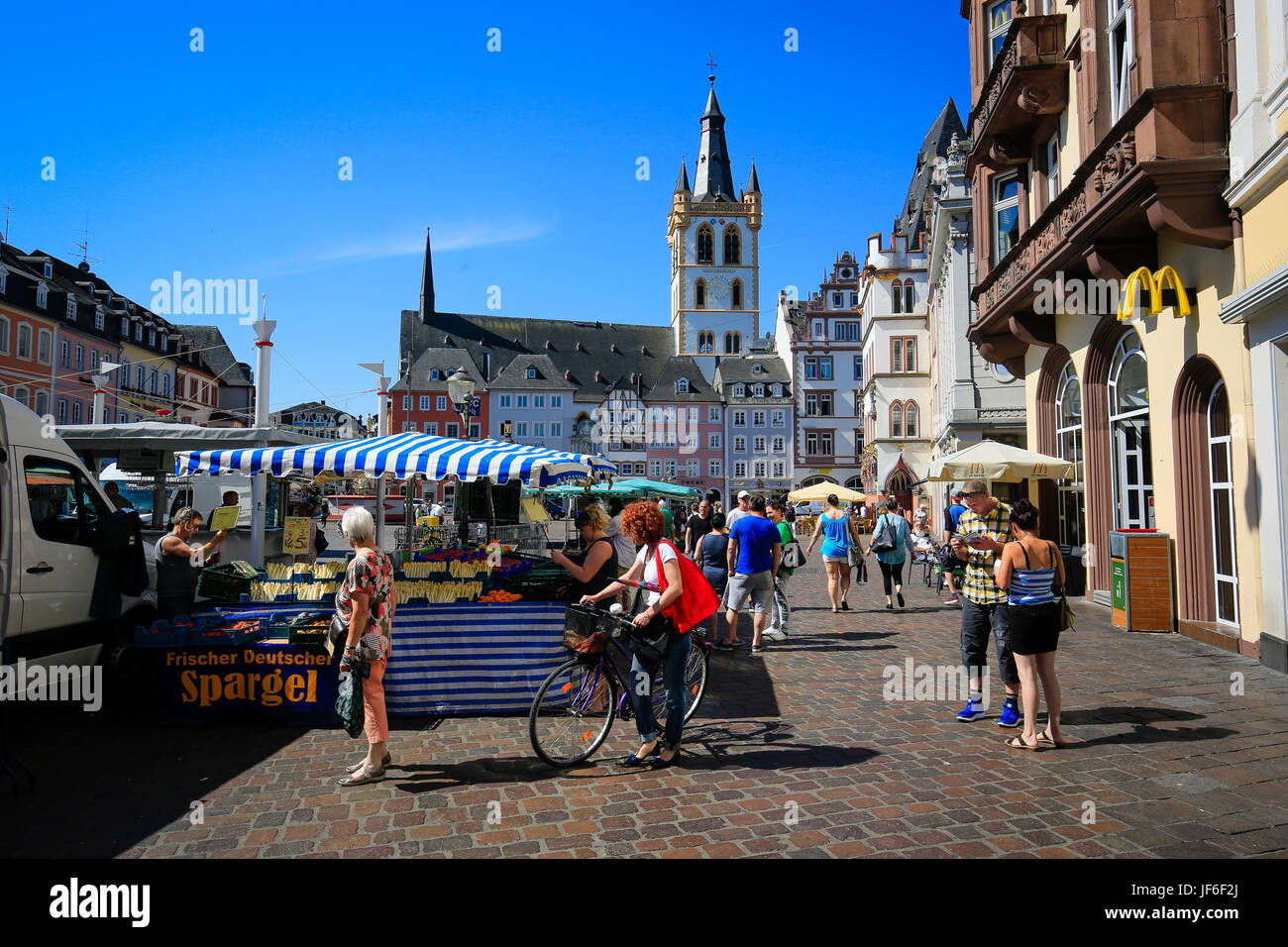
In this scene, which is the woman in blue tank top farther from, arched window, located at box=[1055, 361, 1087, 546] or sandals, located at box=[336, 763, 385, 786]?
sandals, located at box=[336, 763, 385, 786]

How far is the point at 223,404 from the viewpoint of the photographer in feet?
262

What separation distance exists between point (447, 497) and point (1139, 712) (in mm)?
64606

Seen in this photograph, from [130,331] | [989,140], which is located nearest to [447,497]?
[130,331]

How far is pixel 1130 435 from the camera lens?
13.3 metres

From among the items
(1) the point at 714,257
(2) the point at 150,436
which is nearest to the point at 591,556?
(2) the point at 150,436

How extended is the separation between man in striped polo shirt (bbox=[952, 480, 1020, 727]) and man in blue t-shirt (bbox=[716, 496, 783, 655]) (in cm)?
343

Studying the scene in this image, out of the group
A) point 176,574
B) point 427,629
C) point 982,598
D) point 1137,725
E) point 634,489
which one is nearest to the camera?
point 1137,725

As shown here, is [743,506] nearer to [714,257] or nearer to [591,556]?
[591,556]

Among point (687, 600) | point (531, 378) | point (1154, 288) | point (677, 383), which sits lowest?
point (687, 600)

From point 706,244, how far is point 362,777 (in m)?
93.1

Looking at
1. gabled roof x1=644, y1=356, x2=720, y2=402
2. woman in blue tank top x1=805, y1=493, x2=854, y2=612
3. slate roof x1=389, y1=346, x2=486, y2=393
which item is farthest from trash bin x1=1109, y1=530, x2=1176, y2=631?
slate roof x1=389, y1=346, x2=486, y2=393

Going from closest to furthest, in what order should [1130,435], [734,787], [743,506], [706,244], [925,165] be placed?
[734,787]
[743,506]
[1130,435]
[925,165]
[706,244]

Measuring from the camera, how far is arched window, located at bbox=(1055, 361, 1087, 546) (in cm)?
1520
